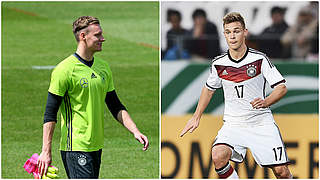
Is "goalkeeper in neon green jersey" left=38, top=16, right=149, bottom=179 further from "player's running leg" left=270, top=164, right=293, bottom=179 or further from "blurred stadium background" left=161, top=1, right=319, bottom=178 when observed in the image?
"blurred stadium background" left=161, top=1, right=319, bottom=178

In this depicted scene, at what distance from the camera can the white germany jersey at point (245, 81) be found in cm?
878

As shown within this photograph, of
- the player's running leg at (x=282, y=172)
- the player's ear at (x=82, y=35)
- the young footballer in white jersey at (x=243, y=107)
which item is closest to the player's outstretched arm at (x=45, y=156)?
the player's ear at (x=82, y=35)

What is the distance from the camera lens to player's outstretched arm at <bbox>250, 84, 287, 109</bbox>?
849 cm

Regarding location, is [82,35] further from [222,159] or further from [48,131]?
[222,159]

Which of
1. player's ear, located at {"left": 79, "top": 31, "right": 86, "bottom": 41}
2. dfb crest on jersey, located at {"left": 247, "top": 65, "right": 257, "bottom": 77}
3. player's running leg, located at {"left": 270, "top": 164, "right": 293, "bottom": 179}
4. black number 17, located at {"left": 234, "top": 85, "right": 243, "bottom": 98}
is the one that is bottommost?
player's running leg, located at {"left": 270, "top": 164, "right": 293, "bottom": 179}

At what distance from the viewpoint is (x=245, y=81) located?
28.8 ft

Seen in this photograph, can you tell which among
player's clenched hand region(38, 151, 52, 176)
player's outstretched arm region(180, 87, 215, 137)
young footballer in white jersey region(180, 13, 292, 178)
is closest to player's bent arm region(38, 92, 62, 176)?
player's clenched hand region(38, 151, 52, 176)

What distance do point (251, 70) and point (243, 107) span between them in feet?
1.43

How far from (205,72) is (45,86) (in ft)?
23.0

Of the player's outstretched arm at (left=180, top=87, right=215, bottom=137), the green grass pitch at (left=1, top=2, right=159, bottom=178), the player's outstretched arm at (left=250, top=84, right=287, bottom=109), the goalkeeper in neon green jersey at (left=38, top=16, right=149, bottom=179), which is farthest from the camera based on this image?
the green grass pitch at (left=1, top=2, right=159, bottom=178)

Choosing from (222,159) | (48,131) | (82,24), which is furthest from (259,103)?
(48,131)

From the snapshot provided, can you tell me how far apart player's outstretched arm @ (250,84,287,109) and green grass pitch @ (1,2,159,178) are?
290 centimetres

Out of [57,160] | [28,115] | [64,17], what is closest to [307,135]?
[57,160]

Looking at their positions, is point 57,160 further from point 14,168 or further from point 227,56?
point 227,56
